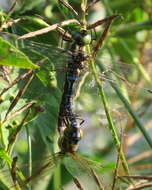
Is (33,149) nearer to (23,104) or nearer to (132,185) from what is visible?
(23,104)

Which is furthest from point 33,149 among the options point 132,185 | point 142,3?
point 142,3

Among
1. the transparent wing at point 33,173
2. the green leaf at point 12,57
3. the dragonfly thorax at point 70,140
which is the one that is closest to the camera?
the green leaf at point 12,57

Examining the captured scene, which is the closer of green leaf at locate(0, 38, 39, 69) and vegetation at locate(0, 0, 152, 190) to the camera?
green leaf at locate(0, 38, 39, 69)

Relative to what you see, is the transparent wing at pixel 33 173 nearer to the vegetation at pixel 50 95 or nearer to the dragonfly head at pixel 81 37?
the vegetation at pixel 50 95

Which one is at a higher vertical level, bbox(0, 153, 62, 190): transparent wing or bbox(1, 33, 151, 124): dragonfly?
bbox(1, 33, 151, 124): dragonfly

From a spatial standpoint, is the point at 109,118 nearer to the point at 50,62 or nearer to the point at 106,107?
the point at 106,107

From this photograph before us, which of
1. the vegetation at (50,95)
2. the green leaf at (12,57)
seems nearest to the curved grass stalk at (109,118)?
the vegetation at (50,95)

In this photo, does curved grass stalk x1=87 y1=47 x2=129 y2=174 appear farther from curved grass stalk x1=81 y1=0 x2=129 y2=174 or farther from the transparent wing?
the transparent wing

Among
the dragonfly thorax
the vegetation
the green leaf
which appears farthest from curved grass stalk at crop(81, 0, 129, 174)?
the green leaf
